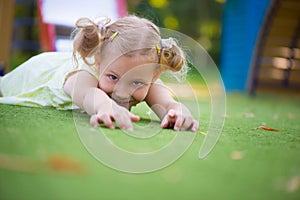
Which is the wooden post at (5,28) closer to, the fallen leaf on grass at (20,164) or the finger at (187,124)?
the finger at (187,124)

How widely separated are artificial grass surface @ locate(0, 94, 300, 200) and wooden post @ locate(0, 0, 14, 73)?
311 cm

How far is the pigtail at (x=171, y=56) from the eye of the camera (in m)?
1.99

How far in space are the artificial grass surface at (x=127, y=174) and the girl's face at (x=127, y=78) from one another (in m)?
0.37

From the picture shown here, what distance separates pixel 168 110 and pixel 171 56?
275 mm

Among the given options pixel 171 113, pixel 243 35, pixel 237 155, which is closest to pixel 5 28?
pixel 171 113

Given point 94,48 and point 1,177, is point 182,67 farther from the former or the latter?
point 1,177

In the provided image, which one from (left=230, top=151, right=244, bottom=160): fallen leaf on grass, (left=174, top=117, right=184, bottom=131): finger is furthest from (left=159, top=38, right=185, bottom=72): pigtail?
(left=230, top=151, right=244, bottom=160): fallen leaf on grass

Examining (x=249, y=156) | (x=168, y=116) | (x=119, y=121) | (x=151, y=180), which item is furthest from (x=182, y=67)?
(x=151, y=180)

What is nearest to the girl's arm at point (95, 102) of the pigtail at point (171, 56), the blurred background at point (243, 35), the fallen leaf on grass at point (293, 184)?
the pigtail at point (171, 56)

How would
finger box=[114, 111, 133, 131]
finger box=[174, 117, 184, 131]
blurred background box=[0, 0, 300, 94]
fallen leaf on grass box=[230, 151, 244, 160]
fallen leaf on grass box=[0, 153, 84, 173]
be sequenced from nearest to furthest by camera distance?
fallen leaf on grass box=[0, 153, 84, 173] → fallen leaf on grass box=[230, 151, 244, 160] → finger box=[114, 111, 133, 131] → finger box=[174, 117, 184, 131] → blurred background box=[0, 0, 300, 94]

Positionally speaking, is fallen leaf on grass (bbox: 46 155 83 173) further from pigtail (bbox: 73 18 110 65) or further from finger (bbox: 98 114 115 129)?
pigtail (bbox: 73 18 110 65)

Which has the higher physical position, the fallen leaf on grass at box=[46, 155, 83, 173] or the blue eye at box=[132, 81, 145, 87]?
the fallen leaf on grass at box=[46, 155, 83, 173]

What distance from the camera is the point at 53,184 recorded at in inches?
36.4

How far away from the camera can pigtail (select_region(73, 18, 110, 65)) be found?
1983 millimetres
